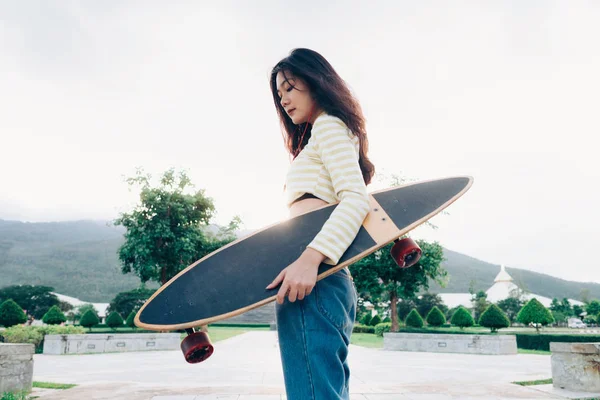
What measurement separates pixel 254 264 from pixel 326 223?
345 millimetres

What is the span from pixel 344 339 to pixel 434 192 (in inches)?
28.1

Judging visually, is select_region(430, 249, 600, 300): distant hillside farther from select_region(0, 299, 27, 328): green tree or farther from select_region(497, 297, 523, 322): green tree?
select_region(0, 299, 27, 328): green tree

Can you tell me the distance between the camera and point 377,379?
7535 mm

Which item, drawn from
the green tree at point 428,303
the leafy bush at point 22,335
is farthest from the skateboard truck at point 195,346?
the green tree at point 428,303

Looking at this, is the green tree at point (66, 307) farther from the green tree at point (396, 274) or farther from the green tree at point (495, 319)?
the green tree at point (495, 319)

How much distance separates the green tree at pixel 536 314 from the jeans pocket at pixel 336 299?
20.6 metres

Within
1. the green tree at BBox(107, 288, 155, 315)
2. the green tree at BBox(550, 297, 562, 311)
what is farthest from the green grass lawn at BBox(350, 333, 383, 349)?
the green tree at BBox(550, 297, 562, 311)

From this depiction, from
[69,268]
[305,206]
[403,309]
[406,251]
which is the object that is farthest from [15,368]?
[69,268]

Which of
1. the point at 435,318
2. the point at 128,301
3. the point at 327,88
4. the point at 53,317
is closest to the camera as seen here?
the point at 327,88

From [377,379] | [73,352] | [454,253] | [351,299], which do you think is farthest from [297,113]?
[454,253]

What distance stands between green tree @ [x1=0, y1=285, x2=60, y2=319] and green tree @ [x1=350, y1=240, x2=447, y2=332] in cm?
4451

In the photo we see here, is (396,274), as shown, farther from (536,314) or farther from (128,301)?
A: (128,301)

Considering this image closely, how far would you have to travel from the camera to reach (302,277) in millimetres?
1303

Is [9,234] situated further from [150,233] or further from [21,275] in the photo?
[150,233]
